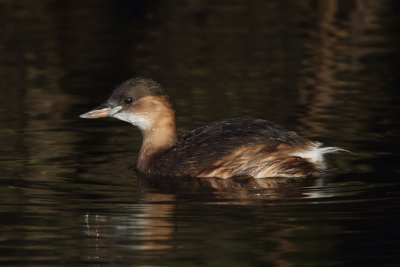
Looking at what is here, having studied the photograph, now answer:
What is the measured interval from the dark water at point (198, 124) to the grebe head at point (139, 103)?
0.36m

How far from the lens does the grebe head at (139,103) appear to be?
417 inches

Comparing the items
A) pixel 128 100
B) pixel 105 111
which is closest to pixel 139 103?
pixel 128 100

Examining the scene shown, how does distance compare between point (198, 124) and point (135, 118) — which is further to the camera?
point (198, 124)

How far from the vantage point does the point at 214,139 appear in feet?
32.9

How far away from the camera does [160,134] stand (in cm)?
1062

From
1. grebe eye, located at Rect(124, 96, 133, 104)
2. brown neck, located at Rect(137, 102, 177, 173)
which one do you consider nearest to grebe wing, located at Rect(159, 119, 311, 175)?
brown neck, located at Rect(137, 102, 177, 173)

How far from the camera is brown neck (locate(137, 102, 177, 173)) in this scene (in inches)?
416

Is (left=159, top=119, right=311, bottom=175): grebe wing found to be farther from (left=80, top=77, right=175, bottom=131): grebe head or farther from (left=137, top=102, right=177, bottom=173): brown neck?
(left=80, top=77, right=175, bottom=131): grebe head

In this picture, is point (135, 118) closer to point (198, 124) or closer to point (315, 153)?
point (198, 124)

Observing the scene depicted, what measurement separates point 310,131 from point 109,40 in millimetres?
5926

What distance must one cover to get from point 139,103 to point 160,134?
11.5 inches

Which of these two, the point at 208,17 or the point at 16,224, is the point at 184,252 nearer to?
the point at 16,224

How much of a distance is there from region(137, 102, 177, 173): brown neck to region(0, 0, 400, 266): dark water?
0.26 m

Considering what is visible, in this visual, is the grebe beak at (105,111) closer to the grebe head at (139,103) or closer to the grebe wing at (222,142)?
the grebe head at (139,103)
